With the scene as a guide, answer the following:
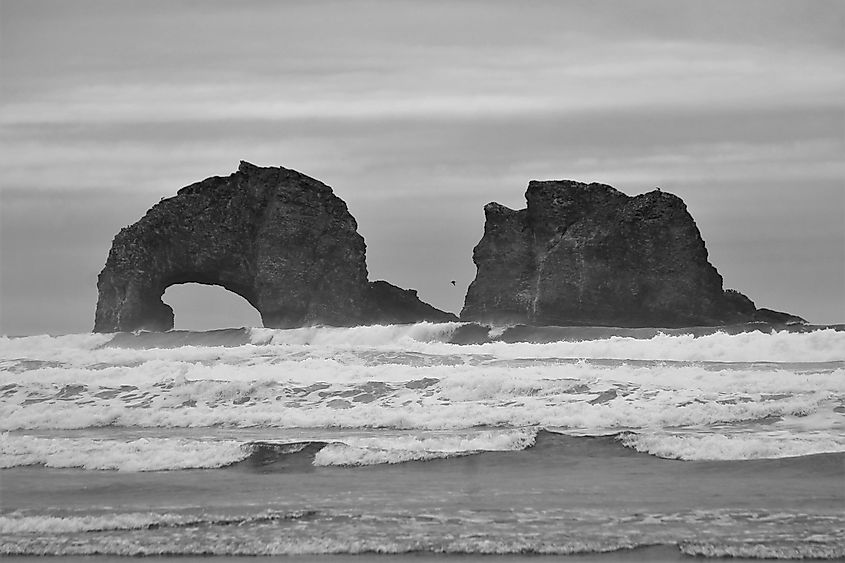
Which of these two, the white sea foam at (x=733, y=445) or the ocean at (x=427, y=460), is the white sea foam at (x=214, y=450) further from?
the white sea foam at (x=733, y=445)

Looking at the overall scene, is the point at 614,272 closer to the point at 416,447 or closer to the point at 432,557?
the point at 416,447

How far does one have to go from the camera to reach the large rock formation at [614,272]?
123 feet

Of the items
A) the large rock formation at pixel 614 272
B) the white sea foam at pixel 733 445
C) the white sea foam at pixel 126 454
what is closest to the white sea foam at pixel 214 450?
the white sea foam at pixel 126 454

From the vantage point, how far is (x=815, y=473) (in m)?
10.3

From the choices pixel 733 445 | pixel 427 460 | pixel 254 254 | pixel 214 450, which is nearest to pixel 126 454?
pixel 214 450

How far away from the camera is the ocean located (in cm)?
812

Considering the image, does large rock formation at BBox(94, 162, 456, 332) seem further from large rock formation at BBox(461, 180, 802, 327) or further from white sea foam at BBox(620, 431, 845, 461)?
white sea foam at BBox(620, 431, 845, 461)

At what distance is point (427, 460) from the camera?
1172 cm

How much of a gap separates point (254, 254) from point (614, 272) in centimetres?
1505

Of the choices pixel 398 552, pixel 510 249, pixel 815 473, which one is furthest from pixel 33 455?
pixel 510 249

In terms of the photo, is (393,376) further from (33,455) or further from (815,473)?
(815,473)

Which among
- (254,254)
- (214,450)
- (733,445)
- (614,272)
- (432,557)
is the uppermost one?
(254,254)

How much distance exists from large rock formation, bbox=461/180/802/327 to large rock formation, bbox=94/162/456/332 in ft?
20.3

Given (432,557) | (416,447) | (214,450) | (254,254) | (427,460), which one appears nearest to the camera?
(432,557)
